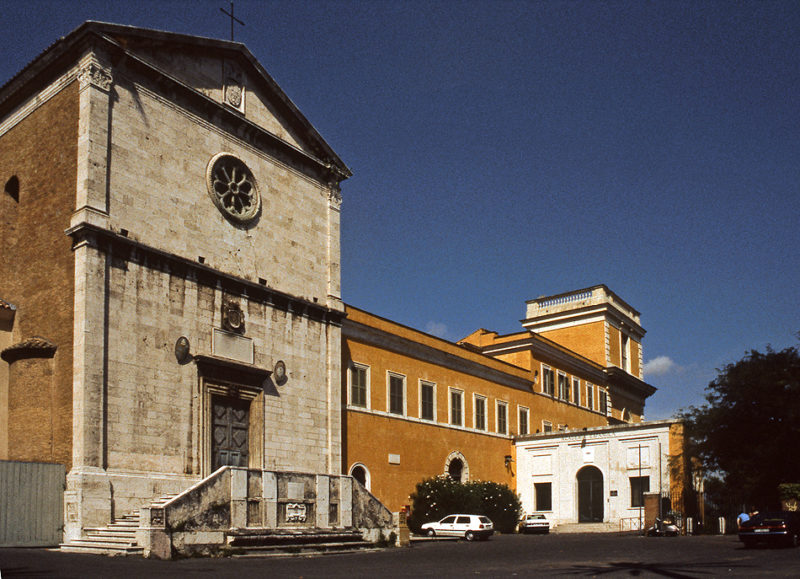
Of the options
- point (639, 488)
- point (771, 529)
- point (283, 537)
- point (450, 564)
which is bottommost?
point (639, 488)

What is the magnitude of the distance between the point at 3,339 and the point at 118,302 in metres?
3.68

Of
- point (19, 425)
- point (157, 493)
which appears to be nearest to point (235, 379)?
point (157, 493)

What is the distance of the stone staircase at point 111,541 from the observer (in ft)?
63.6

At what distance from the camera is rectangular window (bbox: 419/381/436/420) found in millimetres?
38156

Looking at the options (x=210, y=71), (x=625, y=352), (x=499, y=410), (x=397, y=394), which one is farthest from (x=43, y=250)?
(x=625, y=352)

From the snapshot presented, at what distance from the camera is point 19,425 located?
913 inches

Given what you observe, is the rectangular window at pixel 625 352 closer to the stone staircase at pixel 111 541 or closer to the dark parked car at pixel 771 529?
the dark parked car at pixel 771 529

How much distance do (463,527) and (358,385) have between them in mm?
6750

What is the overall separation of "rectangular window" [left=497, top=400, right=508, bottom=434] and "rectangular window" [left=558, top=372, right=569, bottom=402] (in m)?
6.84

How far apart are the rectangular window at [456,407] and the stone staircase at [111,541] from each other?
2031 centimetres

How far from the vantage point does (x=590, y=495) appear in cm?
4322

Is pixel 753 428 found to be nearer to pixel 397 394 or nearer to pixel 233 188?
pixel 397 394

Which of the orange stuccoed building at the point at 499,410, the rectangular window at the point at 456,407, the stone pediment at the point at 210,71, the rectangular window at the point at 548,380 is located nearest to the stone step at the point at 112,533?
the orange stuccoed building at the point at 499,410

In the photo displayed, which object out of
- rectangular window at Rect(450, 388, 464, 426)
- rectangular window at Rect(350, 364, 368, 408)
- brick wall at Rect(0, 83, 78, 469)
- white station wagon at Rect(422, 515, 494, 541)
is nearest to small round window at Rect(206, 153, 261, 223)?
brick wall at Rect(0, 83, 78, 469)
